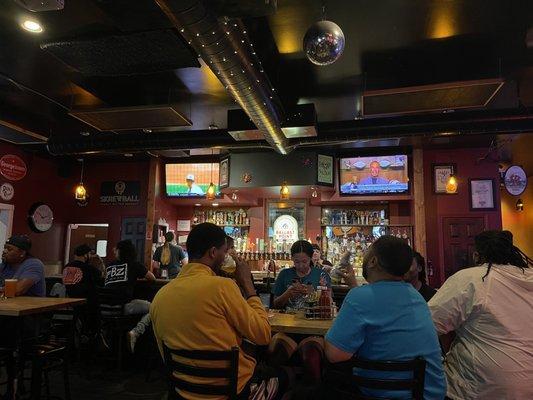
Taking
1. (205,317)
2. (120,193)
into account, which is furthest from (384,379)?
(120,193)

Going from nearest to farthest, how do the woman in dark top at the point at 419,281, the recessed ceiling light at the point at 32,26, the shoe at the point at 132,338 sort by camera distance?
the woman in dark top at the point at 419,281
the recessed ceiling light at the point at 32,26
the shoe at the point at 132,338

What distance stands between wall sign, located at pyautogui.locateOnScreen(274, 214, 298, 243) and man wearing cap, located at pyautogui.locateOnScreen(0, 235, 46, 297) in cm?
567

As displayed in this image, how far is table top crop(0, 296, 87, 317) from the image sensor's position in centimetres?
307

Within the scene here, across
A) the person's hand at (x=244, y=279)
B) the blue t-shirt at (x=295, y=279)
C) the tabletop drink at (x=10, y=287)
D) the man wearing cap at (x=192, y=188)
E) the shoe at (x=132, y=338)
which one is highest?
the man wearing cap at (x=192, y=188)

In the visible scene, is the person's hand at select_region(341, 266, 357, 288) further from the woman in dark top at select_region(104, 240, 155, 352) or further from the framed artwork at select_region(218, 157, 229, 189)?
the framed artwork at select_region(218, 157, 229, 189)

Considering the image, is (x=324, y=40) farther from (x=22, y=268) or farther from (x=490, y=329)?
(x=22, y=268)

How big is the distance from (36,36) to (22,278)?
95.2 inches

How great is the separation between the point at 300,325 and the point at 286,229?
6471mm

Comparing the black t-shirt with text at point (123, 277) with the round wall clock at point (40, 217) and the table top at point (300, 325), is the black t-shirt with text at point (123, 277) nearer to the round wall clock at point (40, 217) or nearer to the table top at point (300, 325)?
the table top at point (300, 325)

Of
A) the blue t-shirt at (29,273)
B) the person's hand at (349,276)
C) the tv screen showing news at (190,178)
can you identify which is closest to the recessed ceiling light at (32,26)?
the blue t-shirt at (29,273)

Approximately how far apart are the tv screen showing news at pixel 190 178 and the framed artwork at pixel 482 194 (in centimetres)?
519

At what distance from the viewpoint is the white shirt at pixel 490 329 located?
6.41 ft

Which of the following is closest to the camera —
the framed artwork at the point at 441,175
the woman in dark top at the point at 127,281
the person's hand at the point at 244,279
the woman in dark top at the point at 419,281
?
the person's hand at the point at 244,279

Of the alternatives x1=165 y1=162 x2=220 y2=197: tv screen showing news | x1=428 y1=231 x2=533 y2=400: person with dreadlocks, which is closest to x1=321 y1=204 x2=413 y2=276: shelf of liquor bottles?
x1=165 y1=162 x2=220 y2=197: tv screen showing news
